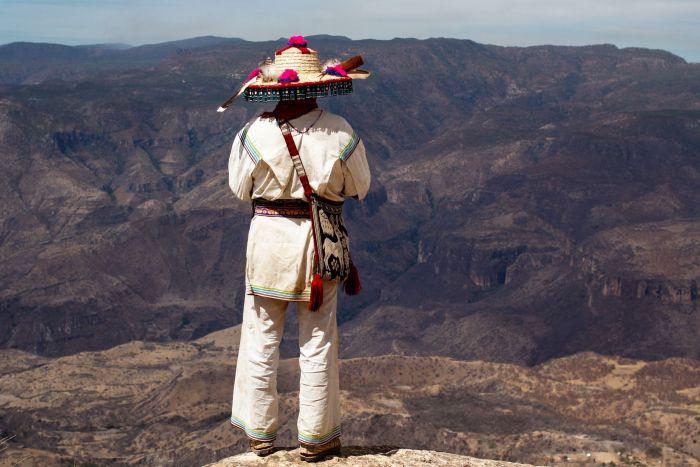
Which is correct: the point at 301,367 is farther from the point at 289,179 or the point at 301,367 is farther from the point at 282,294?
the point at 289,179

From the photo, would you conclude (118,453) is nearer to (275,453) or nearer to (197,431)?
(197,431)

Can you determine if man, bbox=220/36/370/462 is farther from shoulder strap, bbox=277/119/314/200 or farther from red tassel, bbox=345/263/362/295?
red tassel, bbox=345/263/362/295

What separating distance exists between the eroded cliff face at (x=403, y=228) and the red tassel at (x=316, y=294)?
71514 millimetres

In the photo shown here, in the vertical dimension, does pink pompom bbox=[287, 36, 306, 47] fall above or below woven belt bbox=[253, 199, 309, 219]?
above

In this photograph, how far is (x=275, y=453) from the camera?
36.2 feet

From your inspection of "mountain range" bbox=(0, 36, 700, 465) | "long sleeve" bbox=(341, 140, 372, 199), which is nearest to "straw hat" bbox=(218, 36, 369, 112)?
"long sleeve" bbox=(341, 140, 372, 199)

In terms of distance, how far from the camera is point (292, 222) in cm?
1058

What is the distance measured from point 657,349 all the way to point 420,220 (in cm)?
6372

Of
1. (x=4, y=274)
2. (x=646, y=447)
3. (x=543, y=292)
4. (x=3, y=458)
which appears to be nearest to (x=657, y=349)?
(x=543, y=292)

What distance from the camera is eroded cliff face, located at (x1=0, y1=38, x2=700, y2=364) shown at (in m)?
88.8

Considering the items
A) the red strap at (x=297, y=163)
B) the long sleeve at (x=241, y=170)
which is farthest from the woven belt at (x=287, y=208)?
the long sleeve at (x=241, y=170)

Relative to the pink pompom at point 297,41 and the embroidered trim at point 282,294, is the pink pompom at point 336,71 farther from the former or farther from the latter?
the embroidered trim at point 282,294

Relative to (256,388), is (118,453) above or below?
below

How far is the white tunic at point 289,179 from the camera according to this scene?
34.2 feet
